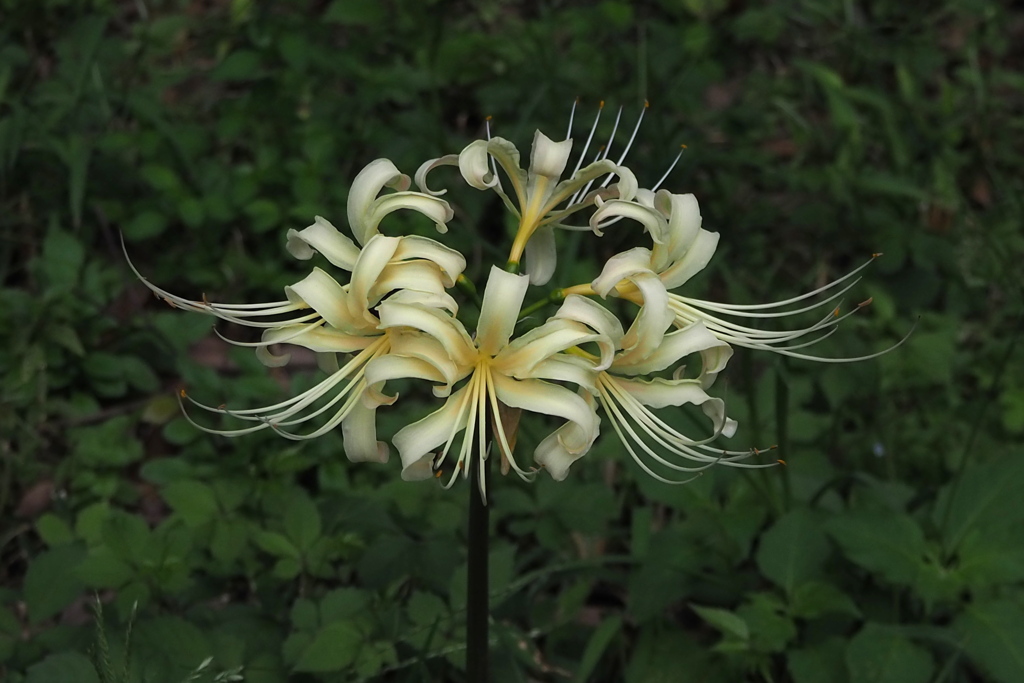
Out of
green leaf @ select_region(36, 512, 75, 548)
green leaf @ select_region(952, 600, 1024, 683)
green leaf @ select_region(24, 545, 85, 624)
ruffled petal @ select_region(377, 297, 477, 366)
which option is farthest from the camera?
green leaf @ select_region(36, 512, 75, 548)

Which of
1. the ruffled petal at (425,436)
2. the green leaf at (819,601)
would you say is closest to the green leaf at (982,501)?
the green leaf at (819,601)

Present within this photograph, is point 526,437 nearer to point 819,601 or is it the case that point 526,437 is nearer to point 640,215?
point 819,601

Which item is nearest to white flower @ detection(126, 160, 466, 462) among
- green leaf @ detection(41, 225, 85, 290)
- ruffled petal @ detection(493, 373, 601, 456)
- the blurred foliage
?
ruffled petal @ detection(493, 373, 601, 456)

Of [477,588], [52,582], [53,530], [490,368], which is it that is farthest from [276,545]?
[490,368]

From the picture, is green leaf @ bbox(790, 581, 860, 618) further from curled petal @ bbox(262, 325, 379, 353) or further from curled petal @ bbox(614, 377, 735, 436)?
curled petal @ bbox(262, 325, 379, 353)

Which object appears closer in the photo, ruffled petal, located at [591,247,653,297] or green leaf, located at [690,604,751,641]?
ruffled petal, located at [591,247,653,297]

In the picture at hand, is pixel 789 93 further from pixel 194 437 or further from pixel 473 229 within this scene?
pixel 194 437

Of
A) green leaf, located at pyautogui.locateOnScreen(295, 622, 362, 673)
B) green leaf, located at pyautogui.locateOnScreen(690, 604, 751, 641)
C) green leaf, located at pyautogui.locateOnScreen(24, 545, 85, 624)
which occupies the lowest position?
green leaf, located at pyautogui.locateOnScreen(295, 622, 362, 673)
